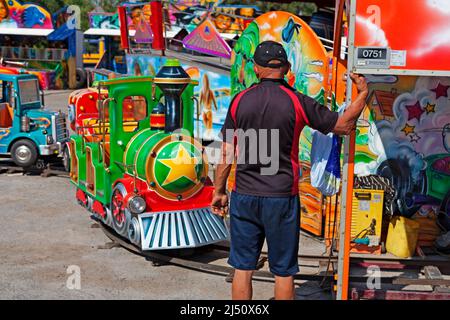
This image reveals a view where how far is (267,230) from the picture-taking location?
4320mm

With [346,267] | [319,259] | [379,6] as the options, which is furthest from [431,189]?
[379,6]

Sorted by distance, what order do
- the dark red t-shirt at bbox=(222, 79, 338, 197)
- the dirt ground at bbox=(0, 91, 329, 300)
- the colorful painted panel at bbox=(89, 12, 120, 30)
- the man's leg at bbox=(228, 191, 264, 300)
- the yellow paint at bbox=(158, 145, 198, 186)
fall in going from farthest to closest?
1. the colorful painted panel at bbox=(89, 12, 120, 30)
2. the yellow paint at bbox=(158, 145, 198, 186)
3. the dirt ground at bbox=(0, 91, 329, 300)
4. the man's leg at bbox=(228, 191, 264, 300)
5. the dark red t-shirt at bbox=(222, 79, 338, 197)


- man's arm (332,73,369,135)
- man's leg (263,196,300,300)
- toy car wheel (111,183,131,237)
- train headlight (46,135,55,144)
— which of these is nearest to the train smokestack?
toy car wheel (111,183,131,237)

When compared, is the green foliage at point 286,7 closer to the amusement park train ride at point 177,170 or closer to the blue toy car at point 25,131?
the blue toy car at point 25,131

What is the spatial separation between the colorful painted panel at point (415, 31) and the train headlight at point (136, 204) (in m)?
3.22

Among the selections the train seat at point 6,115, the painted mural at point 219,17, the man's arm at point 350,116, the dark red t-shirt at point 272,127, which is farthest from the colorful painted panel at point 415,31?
the painted mural at point 219,17

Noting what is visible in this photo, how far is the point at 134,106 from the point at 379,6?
16.9 feet

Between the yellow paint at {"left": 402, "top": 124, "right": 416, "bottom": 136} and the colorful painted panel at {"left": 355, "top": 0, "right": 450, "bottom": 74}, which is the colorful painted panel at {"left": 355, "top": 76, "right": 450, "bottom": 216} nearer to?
the yellow paint at {"left": 402, "top": 124, "right": 416, "bottom": 136}

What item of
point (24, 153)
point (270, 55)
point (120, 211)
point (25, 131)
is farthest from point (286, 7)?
point (270, 55)

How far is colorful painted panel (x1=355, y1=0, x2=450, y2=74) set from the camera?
467 centimetres

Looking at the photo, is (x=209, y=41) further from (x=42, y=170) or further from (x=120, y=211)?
(x=120, y=211)

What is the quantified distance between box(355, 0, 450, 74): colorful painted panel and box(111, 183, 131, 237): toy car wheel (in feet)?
11.7

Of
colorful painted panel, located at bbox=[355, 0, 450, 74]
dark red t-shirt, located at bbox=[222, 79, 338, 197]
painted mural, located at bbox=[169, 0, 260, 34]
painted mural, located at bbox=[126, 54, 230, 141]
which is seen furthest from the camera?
painted mural, located at bbox=[169, 0, 260, 34]

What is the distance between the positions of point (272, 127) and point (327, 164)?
168 centimetres
